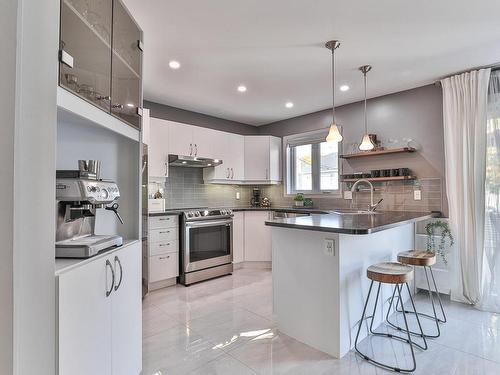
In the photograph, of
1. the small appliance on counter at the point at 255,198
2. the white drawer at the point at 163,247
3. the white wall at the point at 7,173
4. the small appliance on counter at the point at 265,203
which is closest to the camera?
the white wall at the point at 7,173

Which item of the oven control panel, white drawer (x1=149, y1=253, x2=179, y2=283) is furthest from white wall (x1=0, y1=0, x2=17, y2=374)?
the oven control panel

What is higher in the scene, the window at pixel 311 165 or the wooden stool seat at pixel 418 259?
the window at pixel 311 165

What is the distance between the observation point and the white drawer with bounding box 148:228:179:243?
3.42 metres

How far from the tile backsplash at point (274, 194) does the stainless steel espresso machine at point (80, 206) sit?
240 centimetres

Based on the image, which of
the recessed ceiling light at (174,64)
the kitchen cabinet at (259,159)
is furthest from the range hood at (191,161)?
the recessed ceiling light at (174,64)

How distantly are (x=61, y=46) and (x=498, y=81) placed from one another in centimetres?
373

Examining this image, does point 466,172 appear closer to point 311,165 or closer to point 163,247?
point 311,165

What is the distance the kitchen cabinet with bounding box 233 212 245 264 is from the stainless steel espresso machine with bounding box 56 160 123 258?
2.85m

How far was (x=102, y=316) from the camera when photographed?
4.50 feet

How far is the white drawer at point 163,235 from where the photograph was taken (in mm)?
3424

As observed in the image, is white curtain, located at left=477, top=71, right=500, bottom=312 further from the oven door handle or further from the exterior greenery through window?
the oven door handle

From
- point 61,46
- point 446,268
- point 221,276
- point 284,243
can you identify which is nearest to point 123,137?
point 61,46

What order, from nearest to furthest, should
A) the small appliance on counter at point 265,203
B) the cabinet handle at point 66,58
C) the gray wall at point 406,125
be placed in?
1. the cabinet handle at point 66,58
2. the gray wall at point 406,125
3. the small appliance on counter at point 265,203

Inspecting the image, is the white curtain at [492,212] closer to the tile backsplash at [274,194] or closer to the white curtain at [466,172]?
the white curtain at [466,172]
